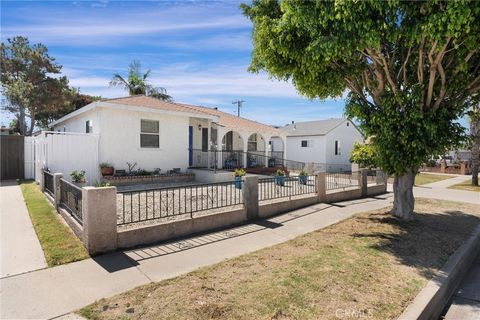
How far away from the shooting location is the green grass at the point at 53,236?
508cm

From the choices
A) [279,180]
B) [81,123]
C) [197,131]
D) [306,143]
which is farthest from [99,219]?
[306,143]

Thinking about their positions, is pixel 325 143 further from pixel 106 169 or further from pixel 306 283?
pixel 306 283

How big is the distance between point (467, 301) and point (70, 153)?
13.1 m

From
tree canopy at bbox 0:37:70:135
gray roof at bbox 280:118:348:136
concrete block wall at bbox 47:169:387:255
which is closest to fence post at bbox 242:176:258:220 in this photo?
concrete block wall at bbox 47:169:387:255

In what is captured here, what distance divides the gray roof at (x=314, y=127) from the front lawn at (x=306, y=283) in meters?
22.2

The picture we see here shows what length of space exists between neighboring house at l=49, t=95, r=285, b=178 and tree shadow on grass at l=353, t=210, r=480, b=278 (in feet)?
29.4

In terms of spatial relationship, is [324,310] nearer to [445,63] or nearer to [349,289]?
[349,289]

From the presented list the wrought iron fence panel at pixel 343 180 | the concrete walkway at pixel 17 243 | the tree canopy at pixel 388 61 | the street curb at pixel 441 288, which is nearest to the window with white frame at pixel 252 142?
the wrought iron fence panel at pixel 343 180

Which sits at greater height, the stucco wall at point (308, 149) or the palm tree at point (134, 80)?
the palm tree at point (134, 80)

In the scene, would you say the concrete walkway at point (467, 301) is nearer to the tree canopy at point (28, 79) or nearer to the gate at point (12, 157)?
the gate at point (12, 157)

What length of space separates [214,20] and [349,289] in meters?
8.71

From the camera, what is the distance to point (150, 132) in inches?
536

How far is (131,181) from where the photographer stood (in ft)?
40.5

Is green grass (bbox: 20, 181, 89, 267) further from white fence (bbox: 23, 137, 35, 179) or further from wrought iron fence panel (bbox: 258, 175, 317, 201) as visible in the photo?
white fence (bbox: 23, 137, 35, 179)
